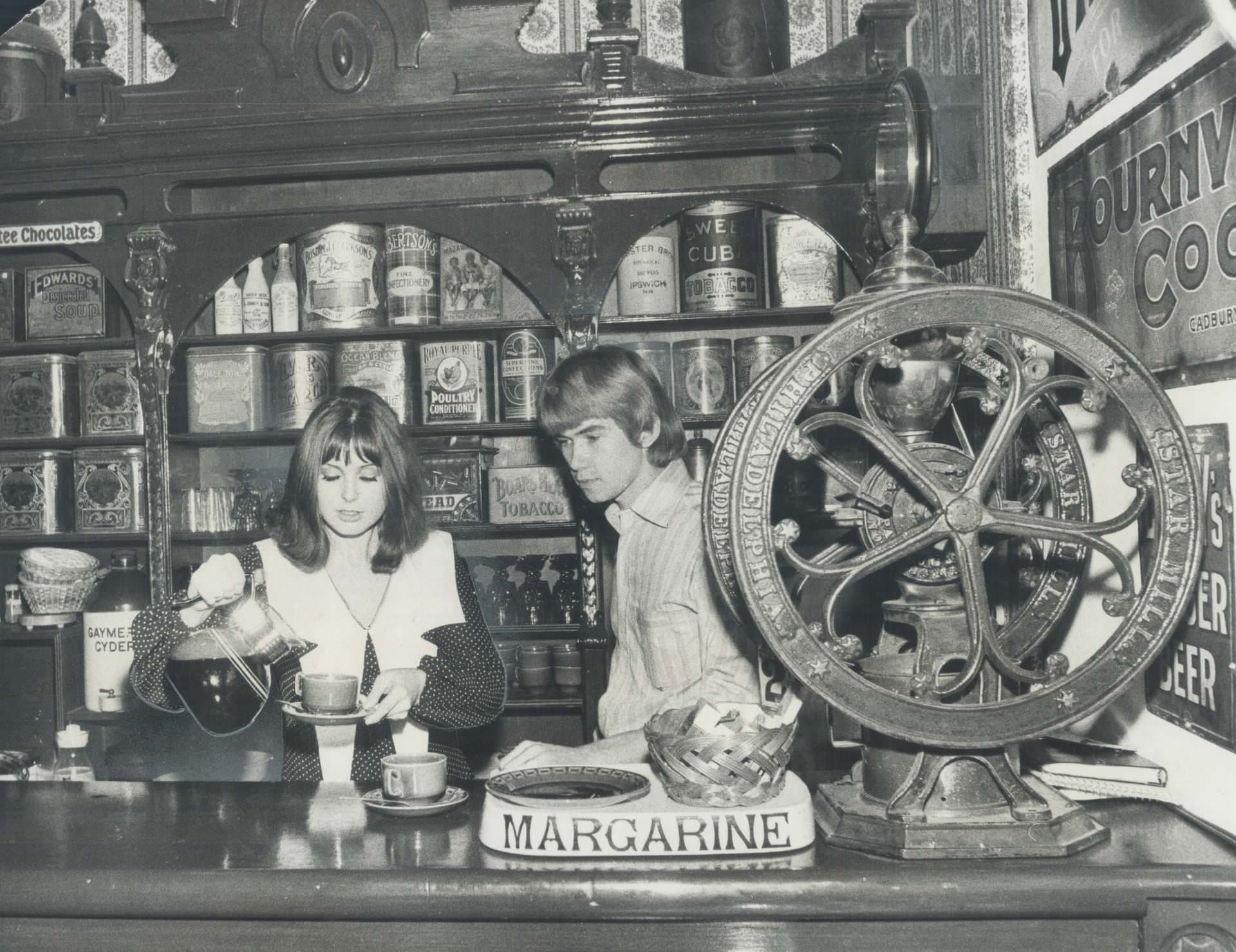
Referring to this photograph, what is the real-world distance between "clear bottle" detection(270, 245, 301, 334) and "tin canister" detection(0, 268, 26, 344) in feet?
2.67

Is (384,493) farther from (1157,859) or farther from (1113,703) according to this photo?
(1157,859)

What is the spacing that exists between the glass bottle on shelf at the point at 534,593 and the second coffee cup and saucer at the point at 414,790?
1.92m

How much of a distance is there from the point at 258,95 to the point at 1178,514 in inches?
109

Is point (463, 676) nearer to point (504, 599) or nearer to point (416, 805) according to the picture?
point (416, 805)

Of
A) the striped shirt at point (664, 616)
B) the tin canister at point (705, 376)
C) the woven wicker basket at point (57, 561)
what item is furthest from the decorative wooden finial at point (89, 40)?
the striped shirt at point (664, 616)

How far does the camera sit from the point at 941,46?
2.49 meters

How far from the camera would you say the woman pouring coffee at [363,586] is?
6.37ft

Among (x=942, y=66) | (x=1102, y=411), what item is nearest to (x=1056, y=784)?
(x=1102, y=411)

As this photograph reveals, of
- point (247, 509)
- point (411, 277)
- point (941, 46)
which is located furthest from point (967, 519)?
point (247, 509)

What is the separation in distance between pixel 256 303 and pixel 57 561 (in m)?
0.95

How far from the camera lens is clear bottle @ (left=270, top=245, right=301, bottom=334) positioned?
321cm

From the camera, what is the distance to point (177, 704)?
5.98 feet

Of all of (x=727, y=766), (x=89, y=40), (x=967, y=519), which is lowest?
(x=727, y=766)

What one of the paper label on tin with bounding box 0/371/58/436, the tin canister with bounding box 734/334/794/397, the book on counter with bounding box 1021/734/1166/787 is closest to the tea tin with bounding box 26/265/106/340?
the paper label on tin with bounding box 0/371/58/436
